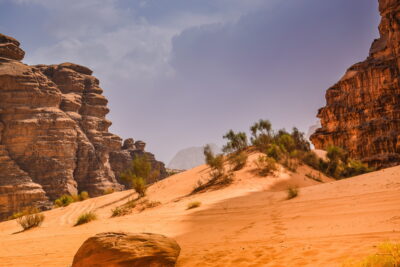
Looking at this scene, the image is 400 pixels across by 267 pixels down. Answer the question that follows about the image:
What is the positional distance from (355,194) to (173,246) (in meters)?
6.52

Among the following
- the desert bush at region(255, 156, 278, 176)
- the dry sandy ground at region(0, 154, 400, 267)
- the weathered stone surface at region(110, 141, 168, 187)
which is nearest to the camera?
the dry sandy ground at region(0, 154, 400, 267)

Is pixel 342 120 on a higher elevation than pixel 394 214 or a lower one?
higher

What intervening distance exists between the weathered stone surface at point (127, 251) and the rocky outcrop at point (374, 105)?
1507 inches

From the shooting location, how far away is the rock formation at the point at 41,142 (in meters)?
35.9

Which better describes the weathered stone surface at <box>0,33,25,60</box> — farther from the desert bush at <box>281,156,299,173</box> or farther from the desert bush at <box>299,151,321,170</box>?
the desert bush at <box>299,151,321,170</box>

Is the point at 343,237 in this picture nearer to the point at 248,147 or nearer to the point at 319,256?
the point at 319,256

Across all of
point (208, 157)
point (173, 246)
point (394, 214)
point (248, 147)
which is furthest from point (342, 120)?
point (173, 246)

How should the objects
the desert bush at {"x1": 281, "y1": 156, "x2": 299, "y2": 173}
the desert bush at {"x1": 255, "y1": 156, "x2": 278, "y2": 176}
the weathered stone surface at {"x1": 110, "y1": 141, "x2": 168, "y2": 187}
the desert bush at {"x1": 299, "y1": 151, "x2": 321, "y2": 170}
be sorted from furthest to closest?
the weathered stone surface at {"x1": 110, "y1": 141, "x2": 168, "y2": 187} < the desert bush at {"x1": 299, "y1": 151, "x2": 321, "y2": 170} < the desert bush at {"x1": 281, "y1": 156, "x2": 299, "y2": 173} < the desert bush at {"x1": 255, "y1": 156, "x2": 278, "y2": 176}

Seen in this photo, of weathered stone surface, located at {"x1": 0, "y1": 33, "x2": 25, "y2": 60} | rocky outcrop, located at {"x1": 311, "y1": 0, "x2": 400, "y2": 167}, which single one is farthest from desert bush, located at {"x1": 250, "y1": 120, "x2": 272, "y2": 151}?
weathered stone surface, located at {"x1": 0, "y1": 33, "x2": 25, "y2": 60}

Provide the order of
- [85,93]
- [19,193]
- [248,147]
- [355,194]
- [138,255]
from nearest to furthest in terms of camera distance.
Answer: [138,255], [355,194], [248,147], [19,193], [85,93]

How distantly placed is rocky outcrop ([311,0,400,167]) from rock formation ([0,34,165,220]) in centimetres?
3811

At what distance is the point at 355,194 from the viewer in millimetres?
8383

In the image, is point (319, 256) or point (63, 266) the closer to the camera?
point (319, 256)

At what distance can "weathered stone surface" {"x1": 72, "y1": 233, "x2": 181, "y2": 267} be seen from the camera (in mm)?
4035
